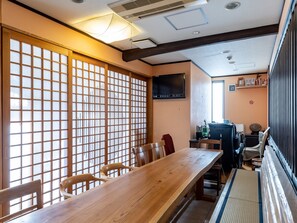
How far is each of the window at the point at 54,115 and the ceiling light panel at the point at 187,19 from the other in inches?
59.1

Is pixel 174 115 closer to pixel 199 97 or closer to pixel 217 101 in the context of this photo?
pixel 199 97

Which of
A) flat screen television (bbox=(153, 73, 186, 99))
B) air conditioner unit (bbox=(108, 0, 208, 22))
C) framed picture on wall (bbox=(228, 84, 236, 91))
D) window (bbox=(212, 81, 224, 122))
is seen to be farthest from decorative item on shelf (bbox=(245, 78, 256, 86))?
air conditioner unit (bbox=(108, 0, 208, 22))

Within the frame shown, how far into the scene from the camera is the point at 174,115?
4.84m

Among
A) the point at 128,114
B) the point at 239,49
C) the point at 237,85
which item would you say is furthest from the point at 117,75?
the point at 237,85

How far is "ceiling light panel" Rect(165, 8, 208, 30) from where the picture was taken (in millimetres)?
2491

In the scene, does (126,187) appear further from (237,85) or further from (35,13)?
(237,85)

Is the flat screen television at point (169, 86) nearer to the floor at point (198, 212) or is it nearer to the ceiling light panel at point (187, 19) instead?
the ceiling light panel at point (187, 19)

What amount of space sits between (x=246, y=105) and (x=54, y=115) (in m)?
5.71

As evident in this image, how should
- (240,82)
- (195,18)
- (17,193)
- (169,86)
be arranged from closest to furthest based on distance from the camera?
(17,193), (195,18), (169,86), (240,82)

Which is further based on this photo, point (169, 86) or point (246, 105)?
point (246, 105)

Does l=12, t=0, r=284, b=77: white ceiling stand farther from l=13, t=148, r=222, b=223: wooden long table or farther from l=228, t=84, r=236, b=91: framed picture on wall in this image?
l=228, t=84, r=236, b=91: framed picture on wall

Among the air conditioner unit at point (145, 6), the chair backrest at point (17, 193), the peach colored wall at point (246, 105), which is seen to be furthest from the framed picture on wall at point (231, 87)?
the chair backrest at point (17, 193)

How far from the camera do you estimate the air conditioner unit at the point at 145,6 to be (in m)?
2.10

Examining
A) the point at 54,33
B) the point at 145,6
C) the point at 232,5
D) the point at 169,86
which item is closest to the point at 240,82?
the point at 169,86
